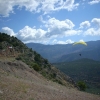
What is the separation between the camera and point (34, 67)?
4000cm

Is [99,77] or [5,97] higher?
[5,97]

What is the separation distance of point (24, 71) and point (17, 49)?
17.6 meters

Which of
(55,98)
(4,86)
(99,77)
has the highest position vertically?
(4,86)

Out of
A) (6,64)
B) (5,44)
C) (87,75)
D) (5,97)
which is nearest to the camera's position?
(5,97)

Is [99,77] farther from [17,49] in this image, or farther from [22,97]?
[22,97]

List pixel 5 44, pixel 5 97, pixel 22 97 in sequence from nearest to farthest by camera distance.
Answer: pixel 5 97 → pixel 22 97 → pixel 5 44

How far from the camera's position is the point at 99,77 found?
129 metres

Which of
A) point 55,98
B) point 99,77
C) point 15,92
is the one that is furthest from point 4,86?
point 99,77

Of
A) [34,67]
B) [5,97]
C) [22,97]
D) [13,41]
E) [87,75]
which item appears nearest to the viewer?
[5,97]

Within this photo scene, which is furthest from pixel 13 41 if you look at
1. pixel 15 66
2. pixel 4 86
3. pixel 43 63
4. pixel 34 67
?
pixel 4 86

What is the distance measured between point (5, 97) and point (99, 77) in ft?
393

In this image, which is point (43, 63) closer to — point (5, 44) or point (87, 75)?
point (5, 44)

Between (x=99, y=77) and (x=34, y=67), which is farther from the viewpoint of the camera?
(x=99, y=77)

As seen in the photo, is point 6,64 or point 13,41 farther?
point 13,41
